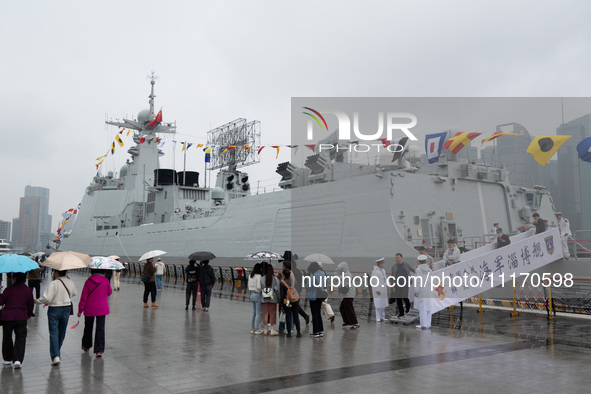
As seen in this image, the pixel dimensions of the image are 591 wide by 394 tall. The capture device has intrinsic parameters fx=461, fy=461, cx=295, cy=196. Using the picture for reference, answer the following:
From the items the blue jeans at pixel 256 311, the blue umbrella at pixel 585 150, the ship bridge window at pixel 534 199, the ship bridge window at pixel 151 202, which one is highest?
the ship bridge window at pixel 151 202

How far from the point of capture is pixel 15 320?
233 inches

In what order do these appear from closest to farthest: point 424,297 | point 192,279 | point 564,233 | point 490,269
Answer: point 424,297
point 490,269
point 564,233
point 192,279

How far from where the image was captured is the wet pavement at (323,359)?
5168mm

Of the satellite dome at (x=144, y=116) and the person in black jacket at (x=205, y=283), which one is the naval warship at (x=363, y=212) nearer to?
the person in black jacket at (x=205, y=283)

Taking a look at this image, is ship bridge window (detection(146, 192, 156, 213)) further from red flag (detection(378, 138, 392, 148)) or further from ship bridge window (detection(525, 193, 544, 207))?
ship bridge window (detection(525, 193, 544, 207))

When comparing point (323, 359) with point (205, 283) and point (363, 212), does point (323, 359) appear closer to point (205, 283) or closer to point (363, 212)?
point (205, 283)

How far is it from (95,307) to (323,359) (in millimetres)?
3406

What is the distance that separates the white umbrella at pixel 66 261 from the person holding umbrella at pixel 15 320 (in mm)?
451

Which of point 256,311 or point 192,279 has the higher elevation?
point 192,279

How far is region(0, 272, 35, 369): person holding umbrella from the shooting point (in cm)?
589

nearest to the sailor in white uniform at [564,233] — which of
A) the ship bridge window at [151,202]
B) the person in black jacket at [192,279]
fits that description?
the person in black jacket at [192,279]

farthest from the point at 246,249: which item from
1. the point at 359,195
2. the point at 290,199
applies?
the point at 359,195

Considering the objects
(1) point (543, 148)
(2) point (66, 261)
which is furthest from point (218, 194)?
(2) point (66, 261)

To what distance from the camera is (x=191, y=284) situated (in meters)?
12.6
